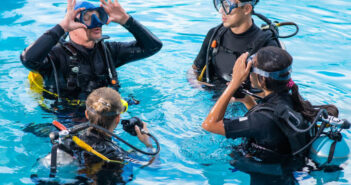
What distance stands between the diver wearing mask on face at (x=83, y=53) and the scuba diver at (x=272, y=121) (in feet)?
4.94

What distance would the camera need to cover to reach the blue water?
4.25m

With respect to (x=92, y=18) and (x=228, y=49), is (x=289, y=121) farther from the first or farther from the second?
(x=92, y=18)

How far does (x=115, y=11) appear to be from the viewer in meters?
4.50

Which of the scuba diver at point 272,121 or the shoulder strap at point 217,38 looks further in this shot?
the shoulder strap at point 217,38

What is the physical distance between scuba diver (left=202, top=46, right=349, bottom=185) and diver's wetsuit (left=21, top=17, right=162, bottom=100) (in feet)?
4.83

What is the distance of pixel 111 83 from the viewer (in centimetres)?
459

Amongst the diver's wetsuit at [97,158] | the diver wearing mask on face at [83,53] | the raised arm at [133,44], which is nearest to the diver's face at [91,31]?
the diver wearing mask on face at [83,53]

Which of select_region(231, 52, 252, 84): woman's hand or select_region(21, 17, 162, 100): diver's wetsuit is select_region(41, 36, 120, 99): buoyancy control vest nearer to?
select_region(21, 17, 162, 100): diver's wetsuit

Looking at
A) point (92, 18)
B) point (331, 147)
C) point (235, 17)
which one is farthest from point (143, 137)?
point (235, 17)

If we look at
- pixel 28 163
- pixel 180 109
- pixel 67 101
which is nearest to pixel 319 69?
pixel 180 109

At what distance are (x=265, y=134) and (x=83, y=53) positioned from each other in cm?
216

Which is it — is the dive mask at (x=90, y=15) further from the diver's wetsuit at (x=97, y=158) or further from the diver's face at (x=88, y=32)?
the diver's wetsuit at (x=97, y=158)

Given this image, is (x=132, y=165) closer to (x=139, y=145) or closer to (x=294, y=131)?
(x=139, y=145)

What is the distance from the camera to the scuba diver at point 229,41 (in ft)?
15.9
